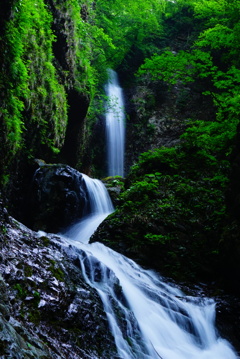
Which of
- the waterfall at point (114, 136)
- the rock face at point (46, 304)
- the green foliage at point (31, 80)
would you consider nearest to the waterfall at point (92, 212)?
the green foliage at point (31, 80)

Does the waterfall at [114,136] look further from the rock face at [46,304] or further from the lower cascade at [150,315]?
the rock face at [46,304]

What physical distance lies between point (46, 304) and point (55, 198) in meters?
7.43

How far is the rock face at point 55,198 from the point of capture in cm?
999

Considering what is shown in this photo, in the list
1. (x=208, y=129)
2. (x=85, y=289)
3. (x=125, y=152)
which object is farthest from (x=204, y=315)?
(x=125, y=152)

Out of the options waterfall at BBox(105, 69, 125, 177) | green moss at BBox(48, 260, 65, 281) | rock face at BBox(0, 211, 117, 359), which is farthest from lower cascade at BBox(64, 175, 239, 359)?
waterfall at BBox(105, 69, 125, 177)

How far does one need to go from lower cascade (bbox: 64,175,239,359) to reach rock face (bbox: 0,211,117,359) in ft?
1.10

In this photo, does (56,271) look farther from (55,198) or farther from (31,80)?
(55,198)

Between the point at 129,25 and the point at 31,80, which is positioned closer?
the point at 31,80

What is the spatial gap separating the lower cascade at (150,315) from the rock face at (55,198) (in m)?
3.95

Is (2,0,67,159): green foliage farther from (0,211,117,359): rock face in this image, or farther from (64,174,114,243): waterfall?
(0,211,117,359): rock face

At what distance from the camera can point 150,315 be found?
16.1 ft

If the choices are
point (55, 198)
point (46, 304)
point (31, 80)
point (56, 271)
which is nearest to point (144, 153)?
point (55, 198)

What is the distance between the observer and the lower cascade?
13.0ft

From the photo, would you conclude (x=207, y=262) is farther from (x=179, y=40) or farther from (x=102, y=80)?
(x=179, y=40)
